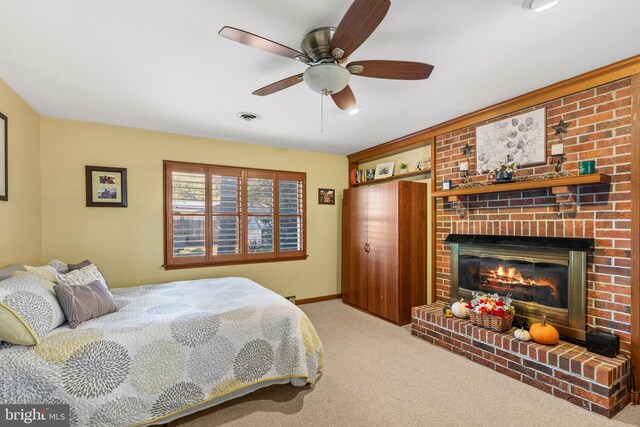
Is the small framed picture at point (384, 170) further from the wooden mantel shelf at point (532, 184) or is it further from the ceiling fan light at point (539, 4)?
the ceiling fan light at point (539, 4)

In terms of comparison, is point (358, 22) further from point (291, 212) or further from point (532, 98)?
point (291, 212)

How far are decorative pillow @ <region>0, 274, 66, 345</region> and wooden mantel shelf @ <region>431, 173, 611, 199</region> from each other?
3492mm

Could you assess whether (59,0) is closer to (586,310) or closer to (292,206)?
(292,206)

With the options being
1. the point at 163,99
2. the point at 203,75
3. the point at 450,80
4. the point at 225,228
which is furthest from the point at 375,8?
the point at 225,228

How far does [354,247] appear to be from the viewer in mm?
4582

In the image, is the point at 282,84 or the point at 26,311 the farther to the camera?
the point at 282,84

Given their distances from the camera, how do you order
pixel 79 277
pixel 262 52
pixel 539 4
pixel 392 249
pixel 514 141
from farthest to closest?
1. pixel 392 249
2. pixel 514 141
3. pixel 79 277
4. pixel 262 52
5. pixel 539 4

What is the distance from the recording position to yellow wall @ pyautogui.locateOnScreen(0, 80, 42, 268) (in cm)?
249

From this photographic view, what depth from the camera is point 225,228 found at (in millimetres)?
4156

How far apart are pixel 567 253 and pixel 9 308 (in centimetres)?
387

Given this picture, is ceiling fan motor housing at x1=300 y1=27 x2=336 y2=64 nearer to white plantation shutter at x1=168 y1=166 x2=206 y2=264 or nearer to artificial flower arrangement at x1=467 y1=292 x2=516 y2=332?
artificial flower arrangement at x1=467 y1=292 x2=516 y2=332

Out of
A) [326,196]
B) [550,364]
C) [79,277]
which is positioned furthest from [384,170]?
[79,277]

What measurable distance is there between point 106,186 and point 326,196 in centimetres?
299

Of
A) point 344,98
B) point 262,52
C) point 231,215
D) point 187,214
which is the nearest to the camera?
point 262,52
